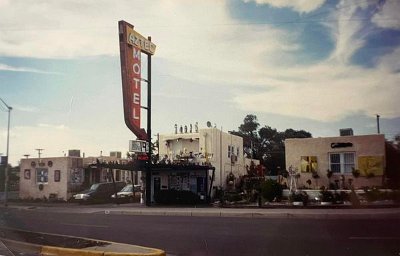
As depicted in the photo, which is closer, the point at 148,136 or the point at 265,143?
the point at 265,143

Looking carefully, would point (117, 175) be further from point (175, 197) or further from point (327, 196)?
point (175, 197)

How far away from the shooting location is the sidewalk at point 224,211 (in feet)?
18.9

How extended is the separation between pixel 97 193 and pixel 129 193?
2.73m

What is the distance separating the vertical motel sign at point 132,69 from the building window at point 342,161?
143 inches

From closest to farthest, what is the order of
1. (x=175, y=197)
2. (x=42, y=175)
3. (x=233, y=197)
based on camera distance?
(x=42, y=175) → (x=233, y=197) → (x=175, y=197)

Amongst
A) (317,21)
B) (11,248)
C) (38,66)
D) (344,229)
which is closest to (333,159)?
(344,229)

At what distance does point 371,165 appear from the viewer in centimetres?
527

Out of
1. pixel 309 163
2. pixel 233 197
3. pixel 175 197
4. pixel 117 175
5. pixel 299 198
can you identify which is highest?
pixel 309 163

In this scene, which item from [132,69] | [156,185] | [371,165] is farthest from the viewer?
[156,185]

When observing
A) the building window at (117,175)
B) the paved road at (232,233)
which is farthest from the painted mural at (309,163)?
the building window at (117,175)

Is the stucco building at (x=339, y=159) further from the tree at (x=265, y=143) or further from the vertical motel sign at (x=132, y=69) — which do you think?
the vertical motel sign at (x=132, y=69)

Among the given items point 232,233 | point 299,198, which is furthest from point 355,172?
point 232,233

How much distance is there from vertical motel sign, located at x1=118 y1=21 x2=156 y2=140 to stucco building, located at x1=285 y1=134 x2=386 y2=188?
10.7 ft

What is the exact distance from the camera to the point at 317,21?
215 inches
